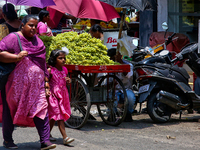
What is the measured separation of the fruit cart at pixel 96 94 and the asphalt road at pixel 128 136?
0.70 ft

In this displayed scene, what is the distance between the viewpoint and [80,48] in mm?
5973

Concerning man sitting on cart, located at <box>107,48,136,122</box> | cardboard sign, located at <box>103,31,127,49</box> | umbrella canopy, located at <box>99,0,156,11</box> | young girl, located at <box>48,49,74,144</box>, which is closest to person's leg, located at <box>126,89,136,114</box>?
man sitting on cart, located at <box>107,48,136,122</box>

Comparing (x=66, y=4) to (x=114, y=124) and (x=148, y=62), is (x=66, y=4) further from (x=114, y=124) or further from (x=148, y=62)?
(x=114, y=124)

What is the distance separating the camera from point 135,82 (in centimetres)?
742

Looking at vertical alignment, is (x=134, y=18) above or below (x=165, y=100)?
above

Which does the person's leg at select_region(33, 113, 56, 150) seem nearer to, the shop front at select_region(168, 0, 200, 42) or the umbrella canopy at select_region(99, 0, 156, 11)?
the umbrella canopy at select_region(99, 0, 156, 11)

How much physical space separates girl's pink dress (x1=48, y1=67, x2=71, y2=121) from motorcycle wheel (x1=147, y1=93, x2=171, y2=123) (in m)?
2.06

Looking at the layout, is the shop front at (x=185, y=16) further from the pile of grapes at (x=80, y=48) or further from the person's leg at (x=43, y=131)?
the person's leg at (x=43, y=131)

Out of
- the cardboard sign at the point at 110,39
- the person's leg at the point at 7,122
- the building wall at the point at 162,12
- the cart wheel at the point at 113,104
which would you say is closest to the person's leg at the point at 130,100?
the cart wheel at the point at 113,104

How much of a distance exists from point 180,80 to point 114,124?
157cm

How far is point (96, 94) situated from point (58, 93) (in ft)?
4.58

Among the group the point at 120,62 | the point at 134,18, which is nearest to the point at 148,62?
the point at 120,62

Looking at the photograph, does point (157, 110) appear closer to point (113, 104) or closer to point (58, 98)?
point (113, 104)

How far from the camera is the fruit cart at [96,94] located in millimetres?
5852
